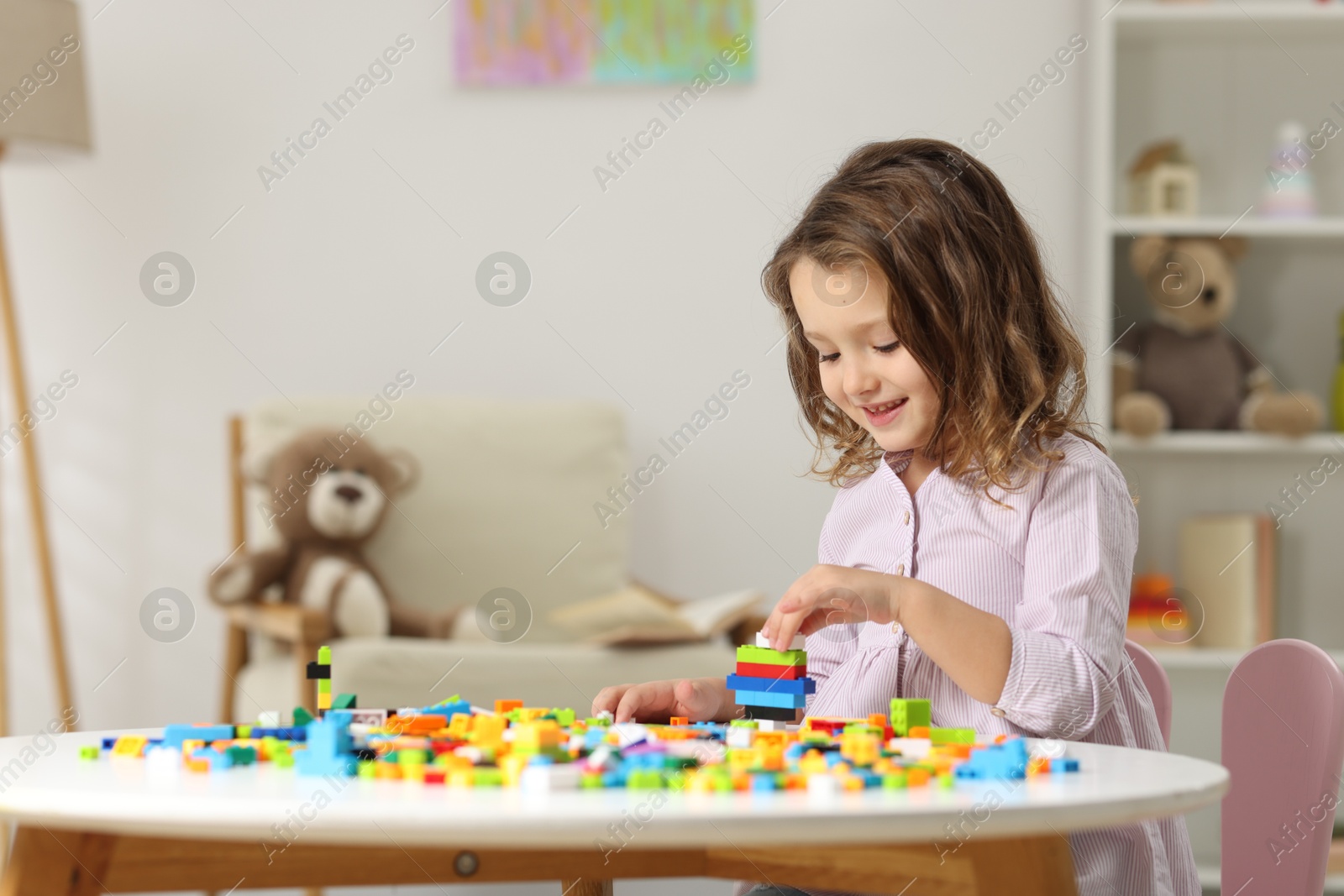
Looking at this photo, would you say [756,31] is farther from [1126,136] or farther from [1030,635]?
[1030,635]

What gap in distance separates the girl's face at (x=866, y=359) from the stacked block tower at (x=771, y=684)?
29cm

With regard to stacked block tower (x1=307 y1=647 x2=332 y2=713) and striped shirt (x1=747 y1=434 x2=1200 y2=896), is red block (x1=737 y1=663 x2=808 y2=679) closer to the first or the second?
striped shirt (x1=747 y1=434 x2=1200 y2=896)

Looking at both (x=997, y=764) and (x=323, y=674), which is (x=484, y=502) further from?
(x=997, y=764)

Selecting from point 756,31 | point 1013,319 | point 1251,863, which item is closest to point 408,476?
point 756,31

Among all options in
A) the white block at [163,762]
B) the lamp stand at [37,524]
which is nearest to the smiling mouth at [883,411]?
the white block at [163,762]

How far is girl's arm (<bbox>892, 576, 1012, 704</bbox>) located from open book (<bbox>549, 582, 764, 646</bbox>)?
1234 mm

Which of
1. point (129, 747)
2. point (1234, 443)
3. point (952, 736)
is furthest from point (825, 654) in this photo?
point (1234, 443)

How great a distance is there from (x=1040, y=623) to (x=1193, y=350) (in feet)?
5.83

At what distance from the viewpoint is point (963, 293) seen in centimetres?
102

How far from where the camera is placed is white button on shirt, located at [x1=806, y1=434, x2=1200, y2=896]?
854mm

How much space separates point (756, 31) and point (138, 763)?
2414 mm

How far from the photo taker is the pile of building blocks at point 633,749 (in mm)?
572

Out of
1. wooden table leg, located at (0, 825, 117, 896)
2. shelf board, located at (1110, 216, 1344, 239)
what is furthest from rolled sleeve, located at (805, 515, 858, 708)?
shelf board, located at (1110, 216, 1344, 239)

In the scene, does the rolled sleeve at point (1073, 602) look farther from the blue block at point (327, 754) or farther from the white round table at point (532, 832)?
the blue block at point (327, 754)
